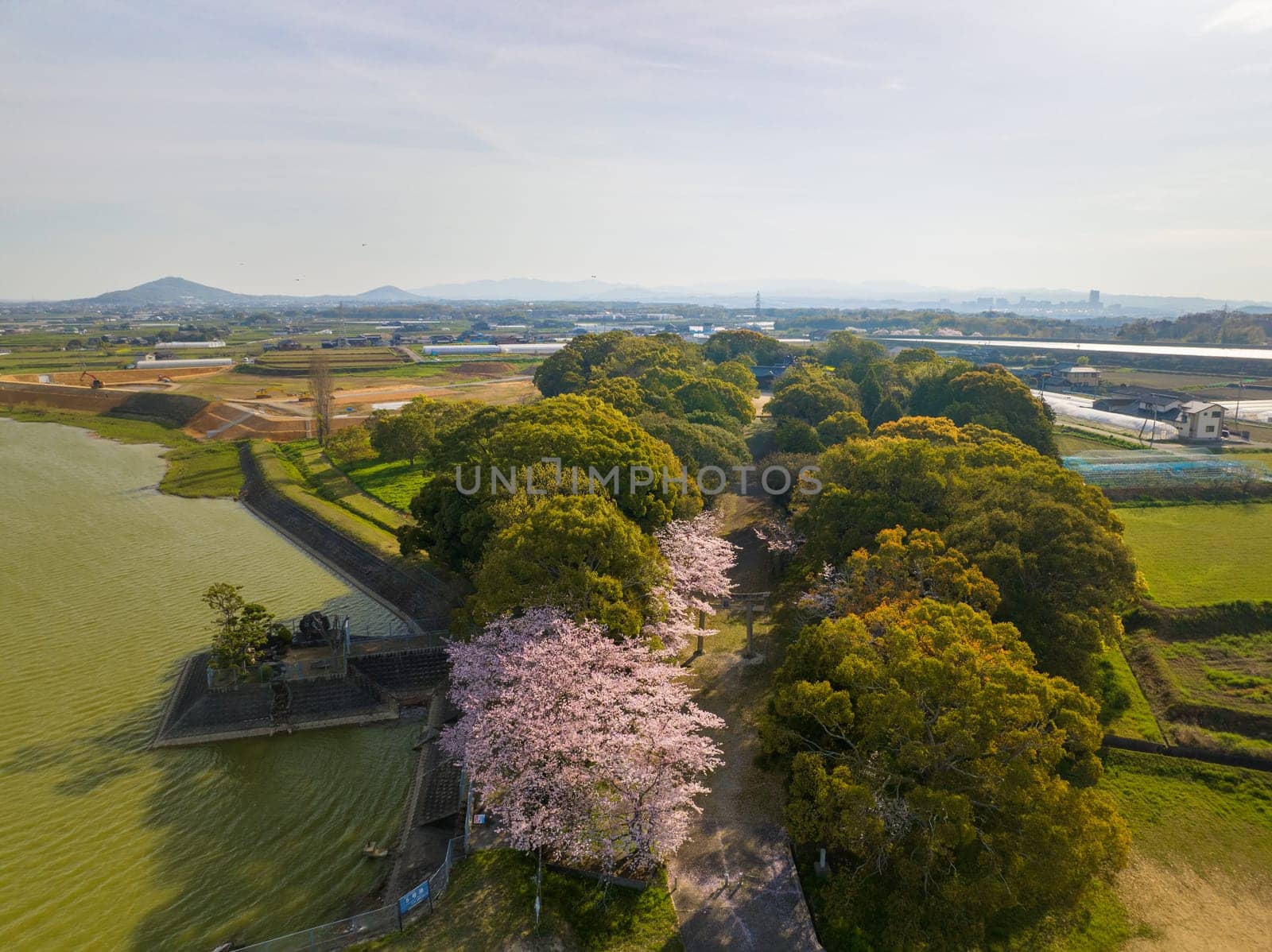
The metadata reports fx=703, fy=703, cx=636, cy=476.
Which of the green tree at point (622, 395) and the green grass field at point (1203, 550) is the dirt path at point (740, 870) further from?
the green tree at point (622, 395)

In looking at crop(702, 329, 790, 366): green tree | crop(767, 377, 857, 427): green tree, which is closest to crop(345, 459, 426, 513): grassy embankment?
crop(767, 377, 857, 427): green tree

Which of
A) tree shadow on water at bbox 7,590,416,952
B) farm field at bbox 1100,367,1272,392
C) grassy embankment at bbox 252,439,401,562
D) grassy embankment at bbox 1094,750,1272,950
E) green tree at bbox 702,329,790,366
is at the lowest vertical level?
tree shadow on water at bbox 7,590,416,952

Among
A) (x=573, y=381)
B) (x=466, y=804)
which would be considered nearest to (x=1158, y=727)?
(x=466, y=804)

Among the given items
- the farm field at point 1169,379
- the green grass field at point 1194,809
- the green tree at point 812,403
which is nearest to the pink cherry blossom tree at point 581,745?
the green grass field at point 1194,809

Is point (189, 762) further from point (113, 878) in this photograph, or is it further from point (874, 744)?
point (874, 744)

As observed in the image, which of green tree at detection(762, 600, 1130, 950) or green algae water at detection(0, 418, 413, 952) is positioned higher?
green tree at detection(762, 600, 1130, 950)

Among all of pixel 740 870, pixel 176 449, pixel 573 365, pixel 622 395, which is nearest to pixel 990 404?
pixel 622 395

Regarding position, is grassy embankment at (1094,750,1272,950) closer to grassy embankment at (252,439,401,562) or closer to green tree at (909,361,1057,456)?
green tree at (909,361,1057,456)

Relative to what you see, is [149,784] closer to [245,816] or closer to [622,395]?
[245,816]
